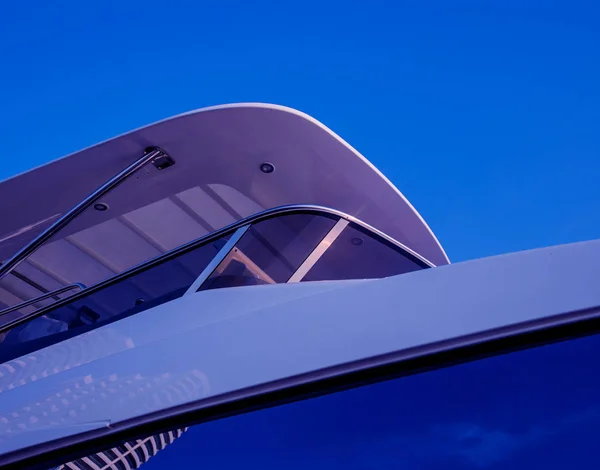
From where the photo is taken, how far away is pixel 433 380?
1.26 metres

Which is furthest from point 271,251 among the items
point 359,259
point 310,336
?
point 310,336

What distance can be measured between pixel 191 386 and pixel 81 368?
1.52 ft

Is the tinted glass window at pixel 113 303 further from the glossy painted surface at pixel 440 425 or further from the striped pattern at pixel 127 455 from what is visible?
the glossy painted surface at pixel 440 425

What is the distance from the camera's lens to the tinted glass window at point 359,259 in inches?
133

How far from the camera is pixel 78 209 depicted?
4.63 meters

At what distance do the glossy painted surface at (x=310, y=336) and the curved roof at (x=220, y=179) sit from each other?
326cm

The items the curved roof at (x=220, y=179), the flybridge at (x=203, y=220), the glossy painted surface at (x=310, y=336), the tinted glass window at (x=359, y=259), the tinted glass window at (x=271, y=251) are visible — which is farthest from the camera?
the curved roof at (x=220, y=179)

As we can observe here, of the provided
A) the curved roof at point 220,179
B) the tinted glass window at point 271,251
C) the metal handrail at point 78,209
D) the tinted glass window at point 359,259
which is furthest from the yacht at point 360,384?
the curved roof at point 220,179

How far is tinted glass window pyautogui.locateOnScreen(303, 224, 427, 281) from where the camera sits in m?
3.38

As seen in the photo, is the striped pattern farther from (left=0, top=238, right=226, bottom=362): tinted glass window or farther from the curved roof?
the curved roof

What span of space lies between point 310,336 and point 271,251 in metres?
1.68

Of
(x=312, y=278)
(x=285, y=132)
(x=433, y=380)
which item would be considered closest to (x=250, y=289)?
(x=312, y=278)

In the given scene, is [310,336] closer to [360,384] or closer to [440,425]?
[360,384]

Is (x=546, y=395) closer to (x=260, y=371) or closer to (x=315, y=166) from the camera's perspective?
(x=260, y=371)
